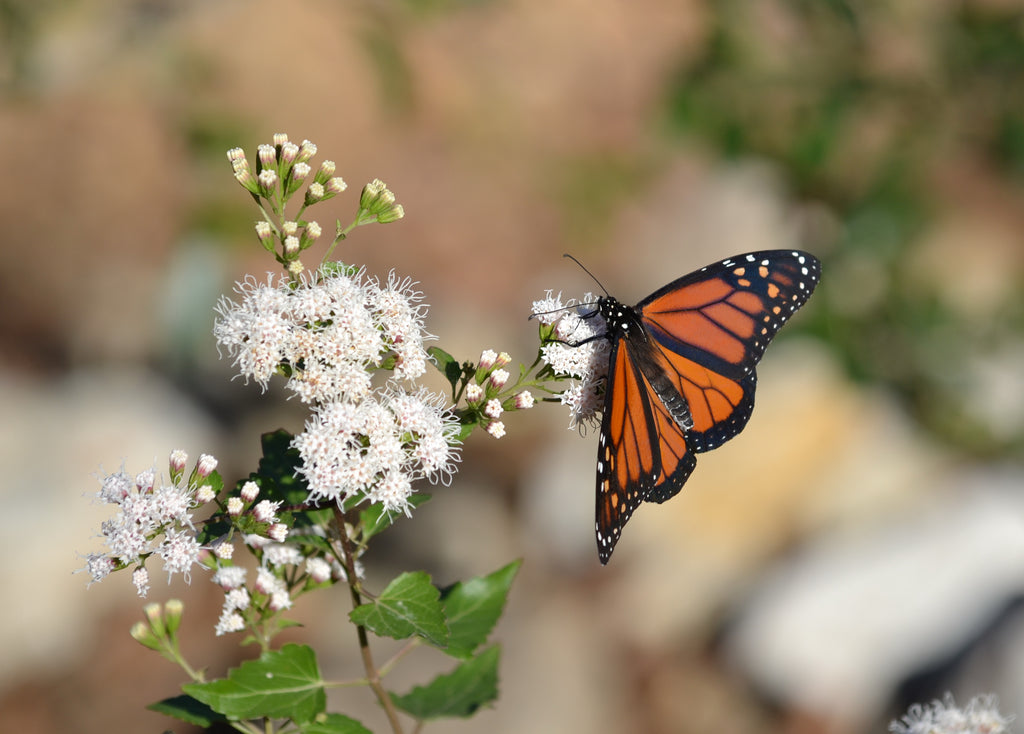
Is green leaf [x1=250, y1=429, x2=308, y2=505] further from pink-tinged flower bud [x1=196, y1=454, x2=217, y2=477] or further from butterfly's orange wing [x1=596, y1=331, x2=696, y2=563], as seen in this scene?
butterfly's orange wing [x1=596, y1=331, x2=696, y2=563]

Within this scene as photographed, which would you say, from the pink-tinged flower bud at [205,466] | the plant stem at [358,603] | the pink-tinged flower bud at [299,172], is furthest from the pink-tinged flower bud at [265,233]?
the plant stem at [358,603]

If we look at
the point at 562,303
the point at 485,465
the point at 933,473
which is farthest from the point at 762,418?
the point at 562,303

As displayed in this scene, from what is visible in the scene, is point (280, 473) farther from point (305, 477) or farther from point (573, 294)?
point (573, 294)

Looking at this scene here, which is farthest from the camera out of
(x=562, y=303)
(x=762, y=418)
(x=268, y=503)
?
(x=762, y=418)

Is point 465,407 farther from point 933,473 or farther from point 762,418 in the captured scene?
point 933,473

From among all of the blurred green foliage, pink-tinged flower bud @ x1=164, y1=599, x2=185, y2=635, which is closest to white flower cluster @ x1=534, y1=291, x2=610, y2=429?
pink-tinged flower bud @ x1=164, y1=599, x2=185, y2=635
